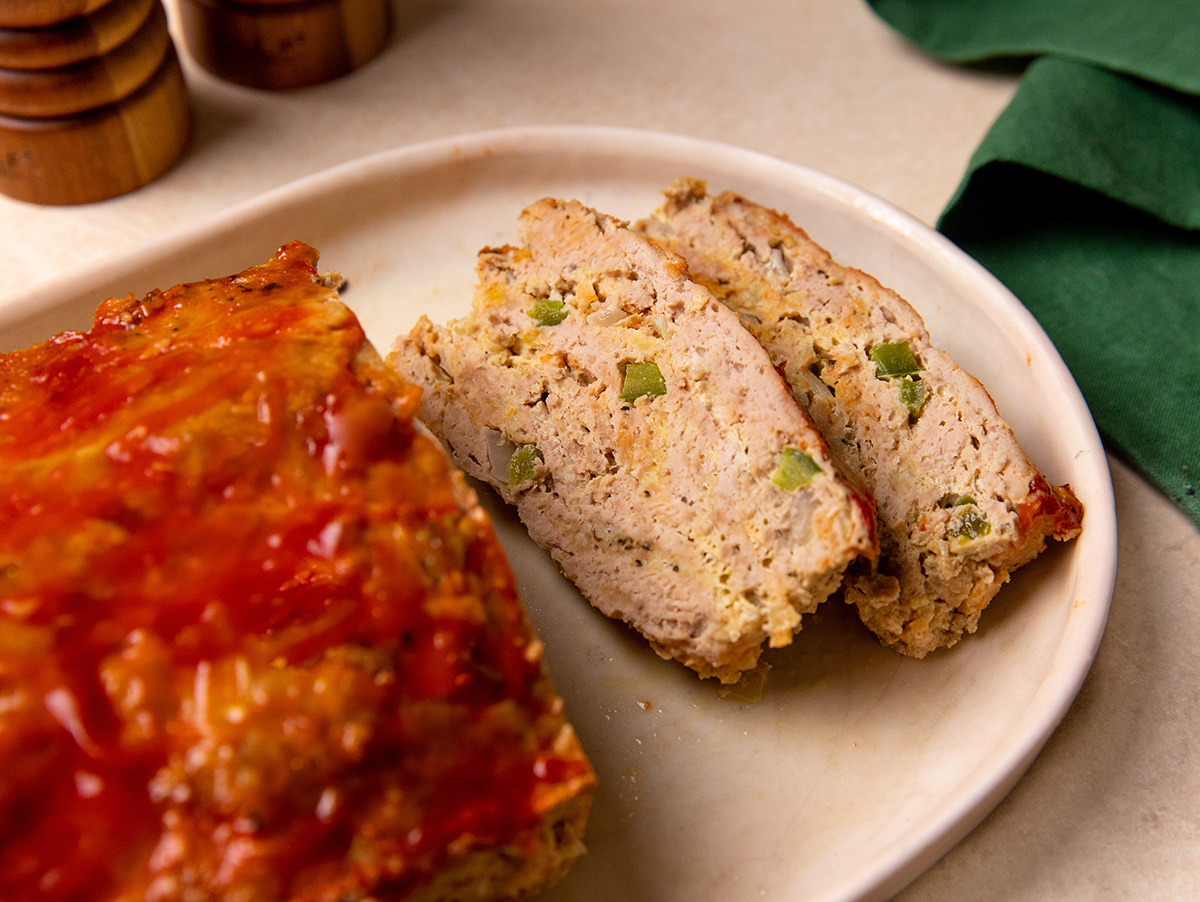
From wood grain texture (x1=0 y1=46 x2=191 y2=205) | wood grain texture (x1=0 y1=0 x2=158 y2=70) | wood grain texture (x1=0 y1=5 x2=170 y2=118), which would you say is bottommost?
wood grain texture (x1=0 y1=46 x2=191 y2=205)

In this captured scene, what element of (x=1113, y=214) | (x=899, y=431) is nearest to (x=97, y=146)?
(x=899, y=431)

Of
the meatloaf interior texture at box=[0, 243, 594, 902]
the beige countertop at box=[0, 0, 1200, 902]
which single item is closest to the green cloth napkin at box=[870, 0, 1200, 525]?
the beige countertop at box=[0, 0, 1200, 902]

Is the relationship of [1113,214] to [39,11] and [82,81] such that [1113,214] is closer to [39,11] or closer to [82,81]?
[82,81]

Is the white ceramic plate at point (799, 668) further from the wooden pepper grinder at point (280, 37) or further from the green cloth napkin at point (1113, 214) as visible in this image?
the wooden pepper grinder at point (280, 37)

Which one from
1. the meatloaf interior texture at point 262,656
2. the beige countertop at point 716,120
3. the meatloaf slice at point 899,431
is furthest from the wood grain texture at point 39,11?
the meatloaf slice at point 899,431

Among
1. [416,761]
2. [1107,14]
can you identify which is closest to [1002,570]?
[416,761]

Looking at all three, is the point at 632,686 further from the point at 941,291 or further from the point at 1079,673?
the point at 941,291

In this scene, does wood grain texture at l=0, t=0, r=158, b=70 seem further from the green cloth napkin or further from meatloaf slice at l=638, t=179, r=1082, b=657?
the green cloth napkin
